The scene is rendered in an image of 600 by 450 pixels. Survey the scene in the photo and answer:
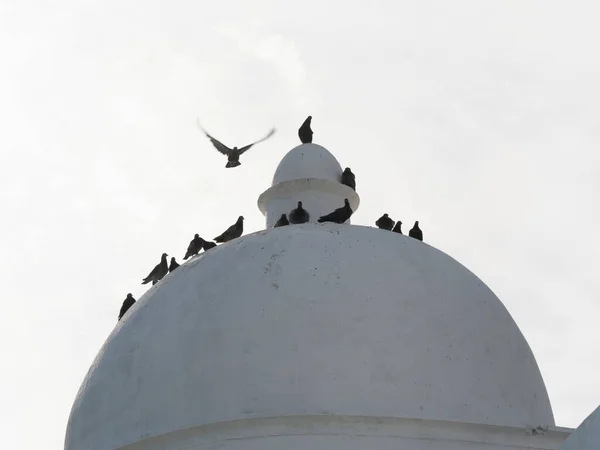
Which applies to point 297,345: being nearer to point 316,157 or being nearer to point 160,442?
point 160,442

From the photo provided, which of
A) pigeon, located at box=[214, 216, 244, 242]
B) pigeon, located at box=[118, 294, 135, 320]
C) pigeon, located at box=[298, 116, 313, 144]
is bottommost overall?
pigeon, located at box=[118, 294, 135, 320]

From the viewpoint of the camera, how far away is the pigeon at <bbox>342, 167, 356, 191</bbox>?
1755 centimetres

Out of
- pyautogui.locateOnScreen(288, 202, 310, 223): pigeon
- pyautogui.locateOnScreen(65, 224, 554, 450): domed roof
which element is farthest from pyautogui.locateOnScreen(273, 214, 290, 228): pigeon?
pyautogui.locateOnScreen(65, 224, 554, 450): domed roof

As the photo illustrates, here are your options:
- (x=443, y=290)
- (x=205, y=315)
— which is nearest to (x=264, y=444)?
(x=205, y=315)

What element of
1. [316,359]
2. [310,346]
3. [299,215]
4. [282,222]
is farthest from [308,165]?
[316,359]

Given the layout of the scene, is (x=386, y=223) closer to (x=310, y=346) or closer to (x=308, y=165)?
(x=308, y=165)

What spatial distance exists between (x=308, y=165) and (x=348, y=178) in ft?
1.99

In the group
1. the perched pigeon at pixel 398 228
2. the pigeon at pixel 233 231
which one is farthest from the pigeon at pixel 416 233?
the pigeon at pixel 233 231

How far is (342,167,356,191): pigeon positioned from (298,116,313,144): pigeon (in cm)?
107

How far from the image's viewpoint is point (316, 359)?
44.0 feet

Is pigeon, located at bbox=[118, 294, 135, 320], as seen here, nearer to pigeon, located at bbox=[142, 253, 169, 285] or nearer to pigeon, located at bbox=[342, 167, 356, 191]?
pigeon, located at bbox=[142, 253, 169, 285]

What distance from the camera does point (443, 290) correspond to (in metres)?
14.6

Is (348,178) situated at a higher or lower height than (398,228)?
higher

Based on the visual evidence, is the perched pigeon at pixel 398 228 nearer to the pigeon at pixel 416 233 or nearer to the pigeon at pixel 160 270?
the pigeon at pixel 416 233
